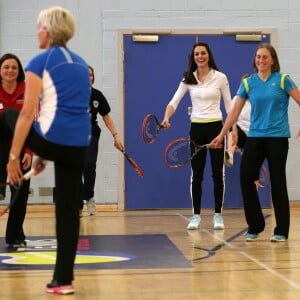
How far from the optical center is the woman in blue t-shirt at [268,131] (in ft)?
20.1

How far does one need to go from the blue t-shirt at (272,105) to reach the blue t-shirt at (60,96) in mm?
2530

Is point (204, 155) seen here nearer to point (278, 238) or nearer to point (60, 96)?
point (278, 238)

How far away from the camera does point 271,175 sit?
6.28 metres

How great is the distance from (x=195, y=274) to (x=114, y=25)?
549cm

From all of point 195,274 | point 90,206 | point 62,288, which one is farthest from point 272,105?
point 90,206

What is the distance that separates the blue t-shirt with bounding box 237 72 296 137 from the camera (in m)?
6.12

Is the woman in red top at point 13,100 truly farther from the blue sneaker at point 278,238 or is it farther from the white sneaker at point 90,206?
the white sneaker at point 90,206

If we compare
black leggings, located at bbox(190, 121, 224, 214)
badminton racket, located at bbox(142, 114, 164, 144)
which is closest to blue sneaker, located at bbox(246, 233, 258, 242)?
black leggings, located at bbox(190, 121, 224, 214)

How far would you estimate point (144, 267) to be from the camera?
5016mm

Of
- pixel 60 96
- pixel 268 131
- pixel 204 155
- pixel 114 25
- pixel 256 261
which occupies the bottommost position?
pixel 256 261

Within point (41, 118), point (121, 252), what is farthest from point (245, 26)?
point (41, 118)

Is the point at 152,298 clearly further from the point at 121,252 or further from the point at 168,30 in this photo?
the point at 168,30

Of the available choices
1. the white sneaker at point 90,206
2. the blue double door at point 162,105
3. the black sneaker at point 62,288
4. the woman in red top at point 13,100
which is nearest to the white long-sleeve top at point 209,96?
the woman in red top at point 13,100

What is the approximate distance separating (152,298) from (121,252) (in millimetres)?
1697
